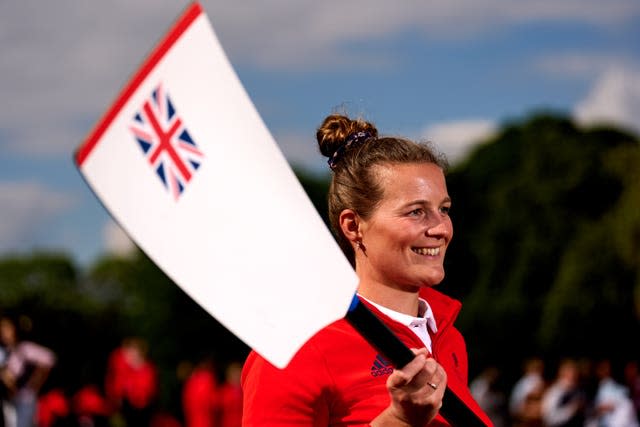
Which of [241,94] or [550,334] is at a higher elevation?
[550,334]

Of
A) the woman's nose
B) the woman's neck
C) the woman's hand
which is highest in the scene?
the woman's nose

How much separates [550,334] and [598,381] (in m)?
20.2

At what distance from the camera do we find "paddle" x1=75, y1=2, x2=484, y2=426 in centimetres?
209

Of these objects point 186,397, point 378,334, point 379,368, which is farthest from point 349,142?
point 186,397

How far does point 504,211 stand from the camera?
42.7 metres

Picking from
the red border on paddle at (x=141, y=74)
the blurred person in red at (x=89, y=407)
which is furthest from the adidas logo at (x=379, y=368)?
the blurred person in red at (x=89, y=407)

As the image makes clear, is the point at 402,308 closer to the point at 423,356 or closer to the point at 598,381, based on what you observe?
the point at 423,356

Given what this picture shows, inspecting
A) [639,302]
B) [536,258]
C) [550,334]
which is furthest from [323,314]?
[536,258]

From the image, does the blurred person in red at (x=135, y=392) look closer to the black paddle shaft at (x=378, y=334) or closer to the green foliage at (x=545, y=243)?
the black paddle shaft at (x=378, y=334)

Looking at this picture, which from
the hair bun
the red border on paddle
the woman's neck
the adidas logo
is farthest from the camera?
the hair bun

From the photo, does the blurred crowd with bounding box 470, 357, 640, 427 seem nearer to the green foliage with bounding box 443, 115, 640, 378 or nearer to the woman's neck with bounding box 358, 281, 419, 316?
the woman's neck with bounding box 358, 281, 419, 316

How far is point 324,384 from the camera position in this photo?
2.75 meters

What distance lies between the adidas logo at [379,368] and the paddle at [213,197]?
0.59m

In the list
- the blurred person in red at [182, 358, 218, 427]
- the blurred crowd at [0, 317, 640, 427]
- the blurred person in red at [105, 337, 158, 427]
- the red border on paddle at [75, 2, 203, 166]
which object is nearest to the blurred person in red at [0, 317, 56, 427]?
the blurred crowd at [0, 317, 640, 427]
